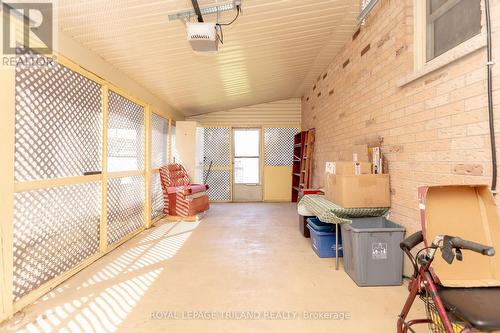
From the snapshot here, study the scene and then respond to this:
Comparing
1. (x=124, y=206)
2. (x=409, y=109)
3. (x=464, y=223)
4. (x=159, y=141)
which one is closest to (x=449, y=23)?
(x=409, y=109)

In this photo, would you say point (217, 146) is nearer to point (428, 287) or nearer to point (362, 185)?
point (362, 185)

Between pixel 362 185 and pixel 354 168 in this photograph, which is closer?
pixel 362 185

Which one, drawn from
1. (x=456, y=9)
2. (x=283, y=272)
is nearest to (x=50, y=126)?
(x=283, y=272)

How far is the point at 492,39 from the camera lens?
1.69m

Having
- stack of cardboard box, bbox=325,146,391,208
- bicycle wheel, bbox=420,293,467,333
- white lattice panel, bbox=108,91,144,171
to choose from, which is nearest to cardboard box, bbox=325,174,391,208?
stack of cardboard box, bbox=325,146,391,208

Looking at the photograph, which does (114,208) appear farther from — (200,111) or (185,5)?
(200,111)

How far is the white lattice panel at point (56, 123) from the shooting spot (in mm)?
2227

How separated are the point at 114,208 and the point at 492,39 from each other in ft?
13.7

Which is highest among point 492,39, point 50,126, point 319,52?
point 319,52

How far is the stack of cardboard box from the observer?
2.80 meters

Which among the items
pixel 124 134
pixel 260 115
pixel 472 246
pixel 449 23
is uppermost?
pixel 260 115

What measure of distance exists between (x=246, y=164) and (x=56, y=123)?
5.59 meters

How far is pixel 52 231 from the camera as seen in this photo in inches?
100

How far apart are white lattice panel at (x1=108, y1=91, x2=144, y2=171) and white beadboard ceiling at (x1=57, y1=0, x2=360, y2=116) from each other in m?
0.47
